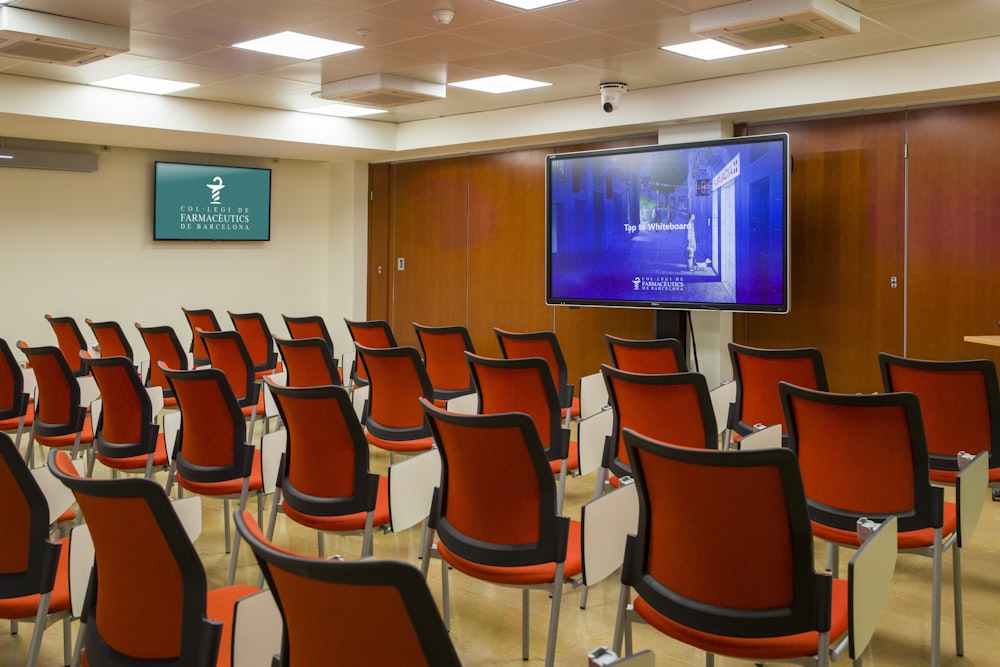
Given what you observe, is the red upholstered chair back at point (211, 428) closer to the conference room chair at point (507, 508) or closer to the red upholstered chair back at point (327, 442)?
the red upholstered chair back at point (327, 442)

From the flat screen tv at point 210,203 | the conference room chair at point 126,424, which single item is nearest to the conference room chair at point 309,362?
the conference room chair at point 126,424

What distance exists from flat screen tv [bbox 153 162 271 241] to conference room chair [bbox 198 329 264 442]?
5.29m

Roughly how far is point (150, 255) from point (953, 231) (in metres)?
8.42

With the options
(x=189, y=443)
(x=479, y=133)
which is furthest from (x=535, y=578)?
(x=479, y=133)

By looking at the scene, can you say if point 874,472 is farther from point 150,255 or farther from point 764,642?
point 150,255

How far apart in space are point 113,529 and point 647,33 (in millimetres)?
5395

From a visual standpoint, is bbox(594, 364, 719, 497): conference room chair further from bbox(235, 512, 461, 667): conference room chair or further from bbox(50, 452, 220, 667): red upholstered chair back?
bbox(235, 512, 461, 667): conference room chair

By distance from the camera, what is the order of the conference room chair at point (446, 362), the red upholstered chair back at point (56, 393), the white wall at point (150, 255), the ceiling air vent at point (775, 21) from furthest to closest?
the white wall at point (150, 255)
the conference room chair at point (446, 362)
the ceiling air vent at point (775, 21)
the red upholstered chair back at point (56, 393)

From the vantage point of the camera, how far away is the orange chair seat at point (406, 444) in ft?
15.4

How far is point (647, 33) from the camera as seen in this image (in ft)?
20.9

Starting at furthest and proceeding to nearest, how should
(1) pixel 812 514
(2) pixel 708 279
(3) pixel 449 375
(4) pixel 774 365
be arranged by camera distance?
(2) pixel 708 279, (3) pixel 449 375, (4) pixel 774 365, (1) pixel 812 514

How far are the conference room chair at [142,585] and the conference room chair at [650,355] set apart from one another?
10.5 ft

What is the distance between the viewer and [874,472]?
291 cm

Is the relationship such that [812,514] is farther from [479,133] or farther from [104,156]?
[104,156]
